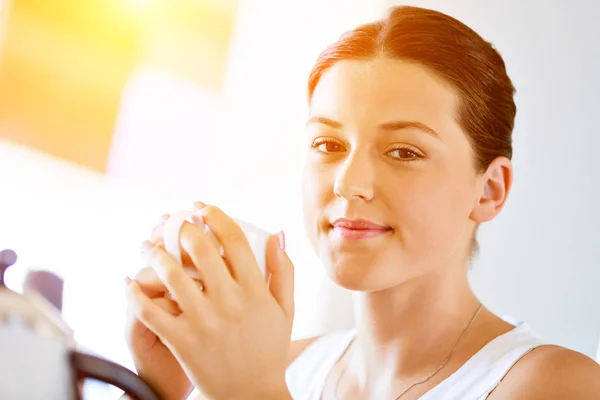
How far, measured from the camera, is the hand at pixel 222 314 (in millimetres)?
484

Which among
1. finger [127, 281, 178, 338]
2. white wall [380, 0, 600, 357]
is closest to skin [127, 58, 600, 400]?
finger [127, 281, 178, 338]

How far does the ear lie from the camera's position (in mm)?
750

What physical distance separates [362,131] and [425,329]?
284 millimetres

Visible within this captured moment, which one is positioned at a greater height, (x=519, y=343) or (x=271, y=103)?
(x=271, y=103)

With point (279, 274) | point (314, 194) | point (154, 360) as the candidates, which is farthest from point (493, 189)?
point (154, 360)

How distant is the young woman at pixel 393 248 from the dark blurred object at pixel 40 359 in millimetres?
93

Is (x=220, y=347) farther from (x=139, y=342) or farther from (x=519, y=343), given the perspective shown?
(x=519, y=343)

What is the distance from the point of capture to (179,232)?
0.50 meters

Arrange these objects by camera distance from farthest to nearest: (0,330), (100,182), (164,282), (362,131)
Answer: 1. (100,182)
2. (362,131)
3. (164,282)
4. (0,330)

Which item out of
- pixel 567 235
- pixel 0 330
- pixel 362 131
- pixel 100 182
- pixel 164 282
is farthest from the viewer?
pixel 567 235

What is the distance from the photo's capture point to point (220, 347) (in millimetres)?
502

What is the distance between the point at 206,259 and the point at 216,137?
453 millimetres

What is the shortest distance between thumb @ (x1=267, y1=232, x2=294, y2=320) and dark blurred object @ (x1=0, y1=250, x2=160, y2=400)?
0.52 feet

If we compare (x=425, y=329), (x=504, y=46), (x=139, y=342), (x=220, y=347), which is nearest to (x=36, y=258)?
(x=139, y=342)
